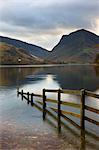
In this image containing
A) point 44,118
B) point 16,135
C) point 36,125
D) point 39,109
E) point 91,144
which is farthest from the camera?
point 39,109

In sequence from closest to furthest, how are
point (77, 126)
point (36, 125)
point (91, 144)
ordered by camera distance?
point (91, 144) → point (77, 126) → point (36, 125)

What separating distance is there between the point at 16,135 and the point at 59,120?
463 centimetres

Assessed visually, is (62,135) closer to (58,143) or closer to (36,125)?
(58,143)

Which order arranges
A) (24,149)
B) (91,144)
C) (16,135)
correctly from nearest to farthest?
(24,149) < (91,144) < (16,135)

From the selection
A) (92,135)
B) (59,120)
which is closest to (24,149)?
(92,135)

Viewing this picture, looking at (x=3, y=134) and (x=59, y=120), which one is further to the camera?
(x=59, y=120)

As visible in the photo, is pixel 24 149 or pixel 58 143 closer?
pixel 24 149

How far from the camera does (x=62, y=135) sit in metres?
16.0

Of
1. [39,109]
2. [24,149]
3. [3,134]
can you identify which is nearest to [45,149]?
[24,149]

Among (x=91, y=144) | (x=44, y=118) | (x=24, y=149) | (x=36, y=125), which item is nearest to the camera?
(x=24, y=149)

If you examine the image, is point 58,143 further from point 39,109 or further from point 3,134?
point 39,109

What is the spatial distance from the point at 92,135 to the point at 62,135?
1.88 meters

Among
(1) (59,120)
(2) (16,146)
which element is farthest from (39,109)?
(2) (16,146)

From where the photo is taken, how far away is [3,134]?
16.1 meters
